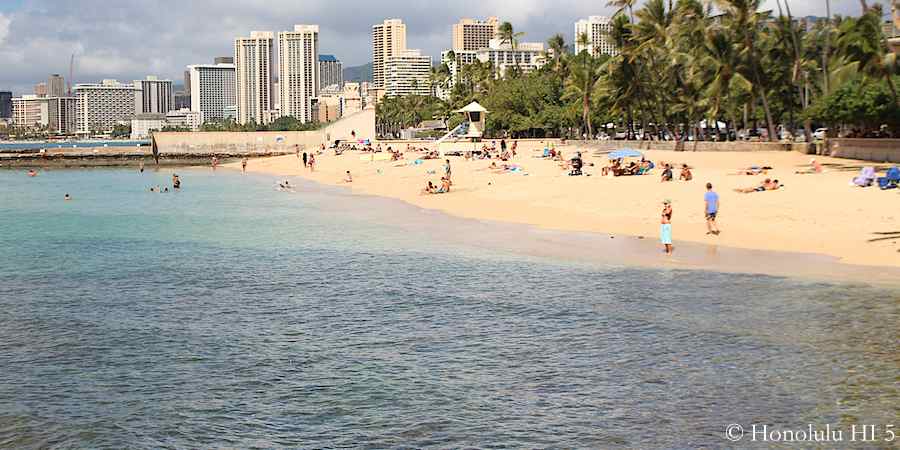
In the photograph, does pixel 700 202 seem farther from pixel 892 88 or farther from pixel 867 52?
pixel 892 88

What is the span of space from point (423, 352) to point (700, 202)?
1888 centimetres

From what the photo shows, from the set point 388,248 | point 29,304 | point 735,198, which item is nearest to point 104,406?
point 29,304

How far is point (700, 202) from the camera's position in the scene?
3047cm

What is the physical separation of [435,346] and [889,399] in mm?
6395

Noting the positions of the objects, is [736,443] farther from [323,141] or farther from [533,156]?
[323,141]

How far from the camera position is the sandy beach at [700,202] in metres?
24.1

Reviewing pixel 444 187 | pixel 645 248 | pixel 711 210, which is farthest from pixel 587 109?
pixel 645 248

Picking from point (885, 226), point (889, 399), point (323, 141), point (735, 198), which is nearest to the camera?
point (889, 399)

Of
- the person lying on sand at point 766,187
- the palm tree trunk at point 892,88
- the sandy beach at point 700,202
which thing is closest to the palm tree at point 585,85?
the sandy beach at point 700,202

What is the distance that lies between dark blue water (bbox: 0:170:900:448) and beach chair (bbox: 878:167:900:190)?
11856 mm

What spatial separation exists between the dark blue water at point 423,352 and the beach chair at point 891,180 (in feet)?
38.9

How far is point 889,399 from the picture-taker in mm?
10977

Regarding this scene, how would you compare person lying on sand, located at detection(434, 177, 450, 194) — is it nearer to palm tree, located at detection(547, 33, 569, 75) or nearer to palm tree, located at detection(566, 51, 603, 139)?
palm tree, located at detection(566, 51, 603, 139)

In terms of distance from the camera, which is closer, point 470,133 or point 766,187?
point 766,187
